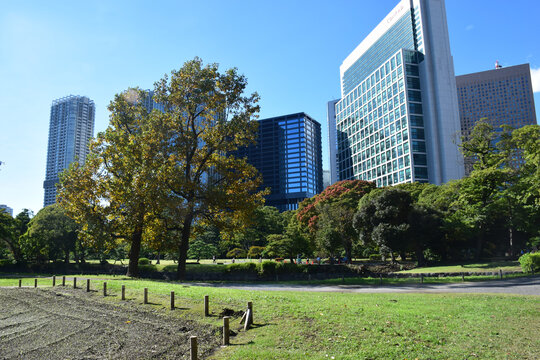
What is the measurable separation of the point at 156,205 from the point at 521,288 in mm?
23920

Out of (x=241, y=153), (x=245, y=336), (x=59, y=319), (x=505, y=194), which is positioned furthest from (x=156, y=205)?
(x=241, y=153)

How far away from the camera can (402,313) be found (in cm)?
1090

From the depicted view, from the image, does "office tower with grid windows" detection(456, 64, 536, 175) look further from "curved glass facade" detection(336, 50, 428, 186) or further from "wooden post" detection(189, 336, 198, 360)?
"wooden post" detection(189, 336, 198, 360)

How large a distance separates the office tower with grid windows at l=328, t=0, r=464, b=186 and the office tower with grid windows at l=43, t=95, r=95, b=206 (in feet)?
438

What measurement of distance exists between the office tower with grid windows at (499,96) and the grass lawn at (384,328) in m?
182

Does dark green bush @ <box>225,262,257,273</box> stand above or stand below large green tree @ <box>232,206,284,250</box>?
below

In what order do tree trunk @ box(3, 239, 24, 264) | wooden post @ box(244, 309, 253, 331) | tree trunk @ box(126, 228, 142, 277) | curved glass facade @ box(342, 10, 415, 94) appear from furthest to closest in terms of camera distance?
curved glass facade @ box(342, 10, 415, 94) < tree trunk @ box(3, 239, 24, 264) < tree trunk @ box(126, 228, 142, 277) < wooden post @ box(244, 309, 253, 331)

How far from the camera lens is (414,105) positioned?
92.6 m

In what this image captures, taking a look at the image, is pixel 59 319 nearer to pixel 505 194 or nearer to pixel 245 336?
pixel 245 336

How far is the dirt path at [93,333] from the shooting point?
948cm

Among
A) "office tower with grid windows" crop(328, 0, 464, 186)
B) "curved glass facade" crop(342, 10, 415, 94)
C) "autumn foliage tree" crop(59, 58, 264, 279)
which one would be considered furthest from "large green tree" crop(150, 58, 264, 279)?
"curved glass facade" crop(342, 10, 415, 94)

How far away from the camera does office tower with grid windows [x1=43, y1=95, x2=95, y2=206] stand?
156875 mm

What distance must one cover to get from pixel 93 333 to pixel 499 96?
21725 cm

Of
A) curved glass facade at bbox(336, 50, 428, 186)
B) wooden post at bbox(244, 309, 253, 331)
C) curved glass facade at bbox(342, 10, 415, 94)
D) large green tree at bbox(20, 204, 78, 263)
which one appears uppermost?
curved glass facade at bbox(342, 10, 415, 94)
